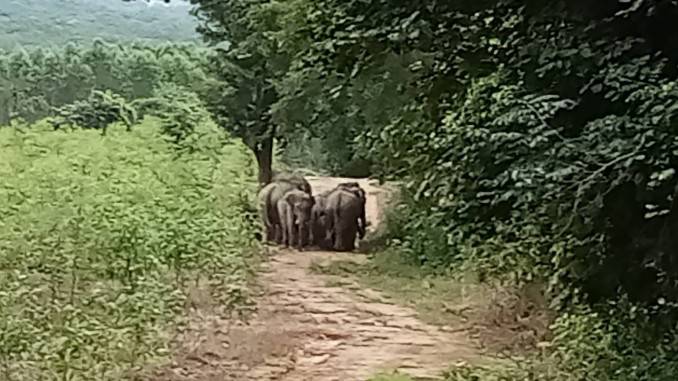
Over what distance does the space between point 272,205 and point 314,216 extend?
1.40 feet

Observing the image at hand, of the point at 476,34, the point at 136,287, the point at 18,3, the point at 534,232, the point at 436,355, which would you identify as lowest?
the point at 436,355

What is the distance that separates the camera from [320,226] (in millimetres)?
10578

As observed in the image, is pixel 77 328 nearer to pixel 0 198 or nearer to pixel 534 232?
pixel 0 198

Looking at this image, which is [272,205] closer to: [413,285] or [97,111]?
[97,111]

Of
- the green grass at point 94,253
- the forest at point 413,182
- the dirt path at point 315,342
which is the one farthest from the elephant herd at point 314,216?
the green grass at point 94,253

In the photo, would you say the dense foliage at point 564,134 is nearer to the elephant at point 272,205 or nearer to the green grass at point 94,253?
the green grass at point 94,253

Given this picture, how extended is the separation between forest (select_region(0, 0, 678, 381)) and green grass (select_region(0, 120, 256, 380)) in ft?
0.03

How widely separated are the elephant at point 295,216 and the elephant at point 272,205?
0.07 meters

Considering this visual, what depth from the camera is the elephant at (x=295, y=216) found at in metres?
10.4

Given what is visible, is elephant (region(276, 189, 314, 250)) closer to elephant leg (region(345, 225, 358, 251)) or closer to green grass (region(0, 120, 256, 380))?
elephant leg (region(345, 225, 358, 251))

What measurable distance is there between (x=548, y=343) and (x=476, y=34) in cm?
229

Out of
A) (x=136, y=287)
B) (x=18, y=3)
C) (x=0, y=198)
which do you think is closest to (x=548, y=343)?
(x=136, y=287)

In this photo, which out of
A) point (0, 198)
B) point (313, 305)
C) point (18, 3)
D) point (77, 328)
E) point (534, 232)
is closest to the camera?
point (534, 232)

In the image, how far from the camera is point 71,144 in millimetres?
5535
